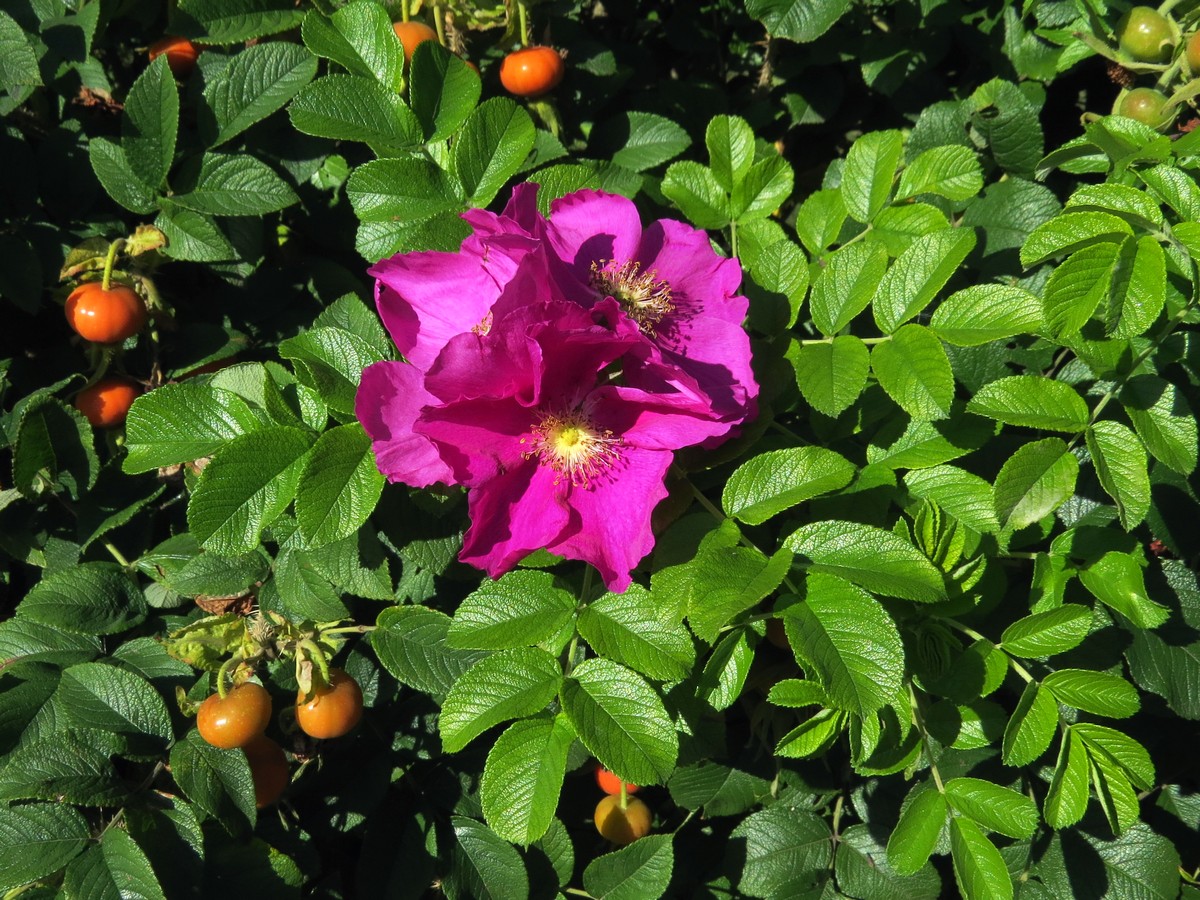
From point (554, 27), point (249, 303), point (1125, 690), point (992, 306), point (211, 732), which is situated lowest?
point (211, 732)

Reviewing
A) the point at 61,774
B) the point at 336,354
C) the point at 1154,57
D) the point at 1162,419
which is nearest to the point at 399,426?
the point at 336,354

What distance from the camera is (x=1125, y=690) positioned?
1.35 metres

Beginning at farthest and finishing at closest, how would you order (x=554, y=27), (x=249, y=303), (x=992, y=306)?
Result: (x=554, y=27) → (x=249, y=303) → (x=992, y=306)

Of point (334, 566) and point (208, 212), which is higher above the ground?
point (208, 212)

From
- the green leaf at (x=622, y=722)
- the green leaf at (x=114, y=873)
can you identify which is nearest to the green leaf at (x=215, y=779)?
the green leaf at (x=114, y=873)

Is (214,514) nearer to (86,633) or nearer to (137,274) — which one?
(86,633)

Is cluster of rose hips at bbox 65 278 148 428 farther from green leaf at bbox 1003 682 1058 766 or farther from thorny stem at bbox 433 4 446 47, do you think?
green leaf at bbox 1003 682 1058 766

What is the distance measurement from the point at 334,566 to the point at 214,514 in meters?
0.32

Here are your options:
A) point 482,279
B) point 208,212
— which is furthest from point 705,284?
point 208,212

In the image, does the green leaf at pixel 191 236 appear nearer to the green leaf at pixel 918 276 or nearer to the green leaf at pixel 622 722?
the green leaf at pixel 622 722

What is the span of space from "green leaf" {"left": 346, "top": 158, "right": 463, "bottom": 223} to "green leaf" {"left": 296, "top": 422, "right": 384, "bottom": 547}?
39 centimetres

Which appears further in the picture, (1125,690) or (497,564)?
(1125,690)

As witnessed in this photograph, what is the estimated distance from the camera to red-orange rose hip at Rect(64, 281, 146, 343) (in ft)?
5.44

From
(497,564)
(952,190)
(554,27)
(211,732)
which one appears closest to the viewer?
(497,564)
